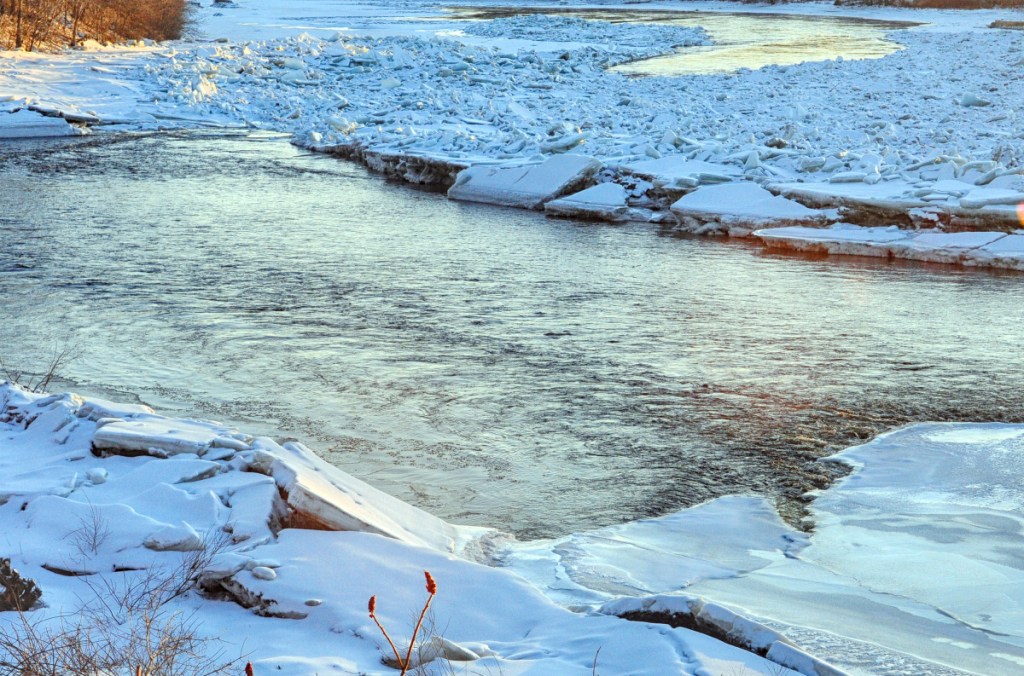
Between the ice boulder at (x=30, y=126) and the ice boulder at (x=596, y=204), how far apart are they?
30.7 ft

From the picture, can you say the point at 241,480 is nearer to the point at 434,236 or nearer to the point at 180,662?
the point at 180,662

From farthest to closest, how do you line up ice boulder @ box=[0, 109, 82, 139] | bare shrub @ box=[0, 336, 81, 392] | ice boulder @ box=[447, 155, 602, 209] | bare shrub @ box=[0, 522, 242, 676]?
ice boulder @ box=[0, 109, 82, 139]
ice boulder @ box=[447, 155, 602, 209]
bare shrub @ box=[0, 336, 81, 392]
bare shrub @ box=[0, 522, 242, 676]

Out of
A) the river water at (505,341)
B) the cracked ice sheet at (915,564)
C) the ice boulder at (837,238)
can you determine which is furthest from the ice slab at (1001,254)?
the cracked ice sheet at (915,564)

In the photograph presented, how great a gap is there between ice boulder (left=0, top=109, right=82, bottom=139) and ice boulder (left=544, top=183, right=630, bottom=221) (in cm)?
937

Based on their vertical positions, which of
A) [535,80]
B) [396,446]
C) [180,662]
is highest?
[535,80]

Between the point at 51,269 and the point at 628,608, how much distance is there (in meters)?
7.64

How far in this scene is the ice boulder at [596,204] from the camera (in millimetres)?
13398

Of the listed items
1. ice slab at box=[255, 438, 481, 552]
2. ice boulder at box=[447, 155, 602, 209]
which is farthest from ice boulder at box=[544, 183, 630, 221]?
ice slab at box=[255, 438, 481, 552]

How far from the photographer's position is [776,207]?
1240 cm

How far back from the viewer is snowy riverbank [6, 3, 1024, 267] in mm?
12586

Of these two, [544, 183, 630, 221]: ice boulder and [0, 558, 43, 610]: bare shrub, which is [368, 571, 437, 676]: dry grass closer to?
[0, 558, 43, 610]: bare shrub

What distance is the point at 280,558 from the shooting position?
3.91 metres

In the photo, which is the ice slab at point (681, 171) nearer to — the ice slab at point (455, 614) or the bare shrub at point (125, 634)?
the ice slab at point (455, 614)

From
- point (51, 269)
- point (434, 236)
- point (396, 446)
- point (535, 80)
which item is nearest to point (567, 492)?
point (396, 446)
